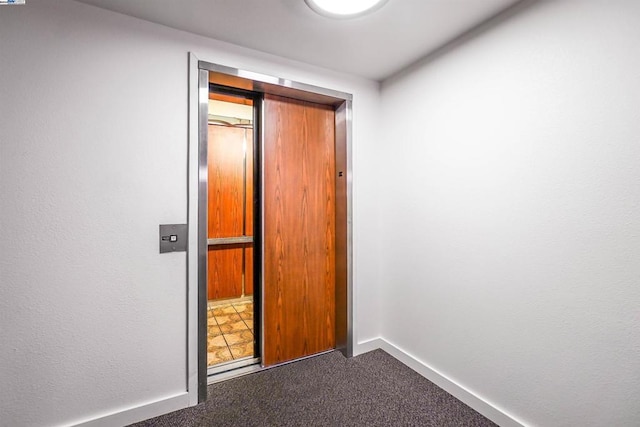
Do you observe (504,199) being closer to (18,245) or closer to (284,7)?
(284,7)

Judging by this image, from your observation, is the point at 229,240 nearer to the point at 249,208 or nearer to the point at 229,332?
the point at 249,208

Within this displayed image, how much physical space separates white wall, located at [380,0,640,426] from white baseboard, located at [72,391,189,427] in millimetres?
1696

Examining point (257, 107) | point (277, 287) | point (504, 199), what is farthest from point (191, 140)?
point (504, 199)

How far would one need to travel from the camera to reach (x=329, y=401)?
1.77 metres

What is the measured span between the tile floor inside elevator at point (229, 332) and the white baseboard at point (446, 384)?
3.37 ft

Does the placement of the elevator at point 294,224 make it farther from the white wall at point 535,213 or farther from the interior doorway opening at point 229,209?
the interior doorway opening at point 229,209

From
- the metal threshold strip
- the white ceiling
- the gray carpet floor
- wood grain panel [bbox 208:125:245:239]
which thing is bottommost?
the gray carpet floor

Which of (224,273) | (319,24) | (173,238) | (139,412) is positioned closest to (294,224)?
(173,238)

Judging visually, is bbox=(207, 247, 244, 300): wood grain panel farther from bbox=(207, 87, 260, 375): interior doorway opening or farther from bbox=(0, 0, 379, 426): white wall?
bbox=(0, 0, 379, 426): white wall

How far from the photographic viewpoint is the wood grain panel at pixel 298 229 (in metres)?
2.19

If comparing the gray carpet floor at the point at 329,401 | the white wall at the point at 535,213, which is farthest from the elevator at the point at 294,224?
the white wall at the point at 535,213

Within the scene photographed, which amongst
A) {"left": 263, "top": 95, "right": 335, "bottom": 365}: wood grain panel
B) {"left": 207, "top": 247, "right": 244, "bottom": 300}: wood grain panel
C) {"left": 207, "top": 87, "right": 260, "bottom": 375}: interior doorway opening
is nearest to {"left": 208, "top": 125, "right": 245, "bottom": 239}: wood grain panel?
{"left": 207, "top": 87, "right": 260, "bottom": 375}: interior doorway opening

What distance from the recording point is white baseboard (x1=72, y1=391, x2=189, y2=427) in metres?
1.54

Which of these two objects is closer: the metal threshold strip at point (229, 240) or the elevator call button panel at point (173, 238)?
the elevator call button panel at point (173, 238)
